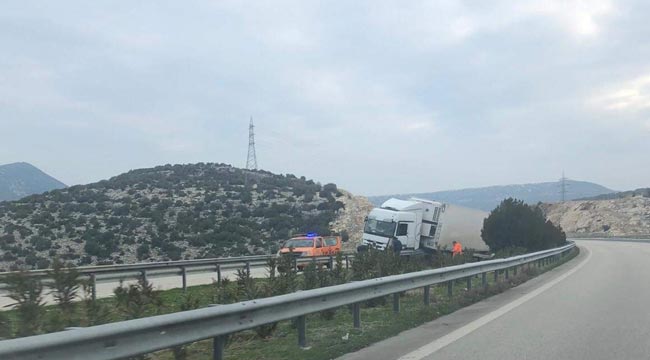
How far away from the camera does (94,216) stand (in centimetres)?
5241

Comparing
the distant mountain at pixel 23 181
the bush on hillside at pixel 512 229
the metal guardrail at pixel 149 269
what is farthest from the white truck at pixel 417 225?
the distant mountain at pixel 23 181

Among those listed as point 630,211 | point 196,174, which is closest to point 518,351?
point 196,174

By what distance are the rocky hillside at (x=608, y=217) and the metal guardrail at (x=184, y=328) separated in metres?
108

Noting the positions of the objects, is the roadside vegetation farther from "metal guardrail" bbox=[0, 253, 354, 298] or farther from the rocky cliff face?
the rocky cliff face

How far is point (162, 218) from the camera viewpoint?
54031 millimetres

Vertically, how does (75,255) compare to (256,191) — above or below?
below

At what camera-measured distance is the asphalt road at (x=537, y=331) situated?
8.86 m

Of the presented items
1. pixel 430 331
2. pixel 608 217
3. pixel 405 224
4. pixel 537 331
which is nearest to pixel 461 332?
pixel 430 331

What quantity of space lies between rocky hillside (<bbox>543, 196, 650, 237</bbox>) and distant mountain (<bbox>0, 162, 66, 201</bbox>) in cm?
8262

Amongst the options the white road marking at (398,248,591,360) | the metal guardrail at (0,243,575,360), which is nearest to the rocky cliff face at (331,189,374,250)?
the white road marking at (398,248,591,360)

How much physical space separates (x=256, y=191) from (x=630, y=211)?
7572 cm

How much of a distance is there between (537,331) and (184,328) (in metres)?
6.11

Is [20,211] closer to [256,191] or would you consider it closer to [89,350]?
[256,191]

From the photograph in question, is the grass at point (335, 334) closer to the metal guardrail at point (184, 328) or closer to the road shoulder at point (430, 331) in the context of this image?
the road shoulder at point (430, 331)
